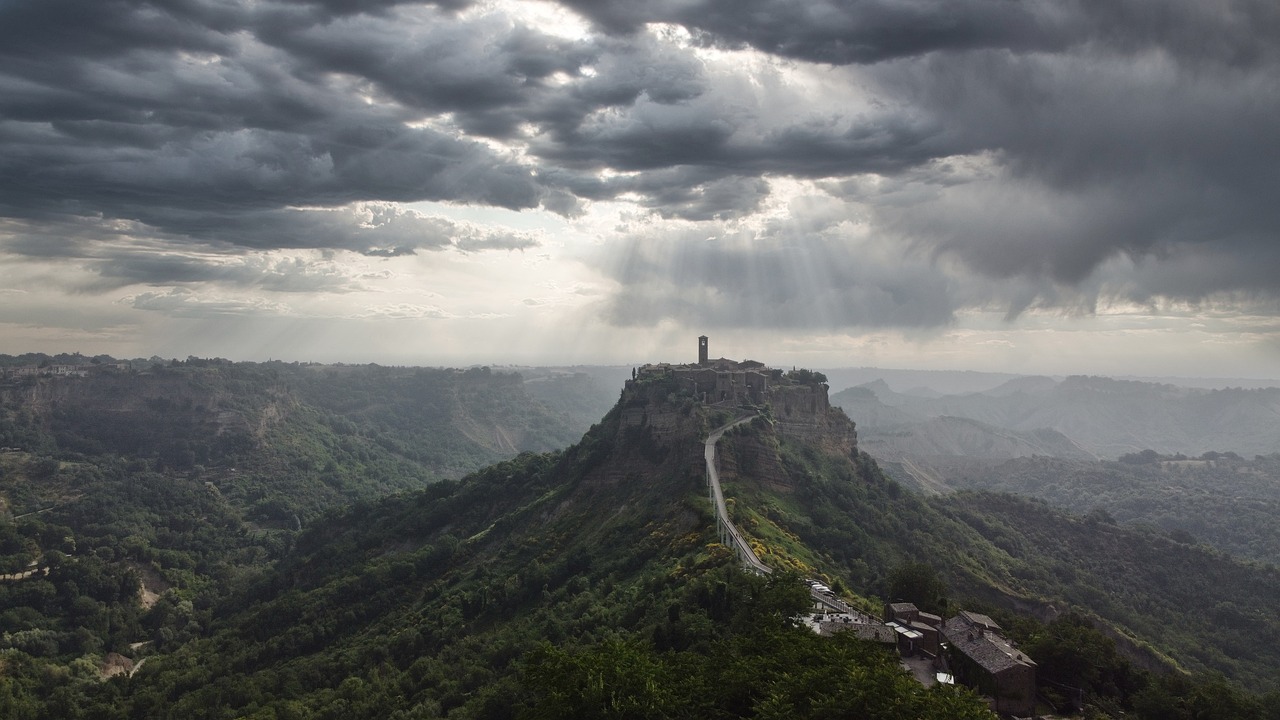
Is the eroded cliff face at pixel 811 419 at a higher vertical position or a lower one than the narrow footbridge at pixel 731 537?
higher

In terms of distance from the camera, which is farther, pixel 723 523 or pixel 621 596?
pixel 723 523

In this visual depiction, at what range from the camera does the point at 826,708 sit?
1123 inches

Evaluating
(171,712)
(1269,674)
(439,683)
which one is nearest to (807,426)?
(1269,674)

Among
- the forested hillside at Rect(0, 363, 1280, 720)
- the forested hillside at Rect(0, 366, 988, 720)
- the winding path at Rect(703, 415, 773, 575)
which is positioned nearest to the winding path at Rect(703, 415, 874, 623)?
the winding path at Rect(703, 415, 773, 575)

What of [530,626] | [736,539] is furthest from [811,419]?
[530,626]

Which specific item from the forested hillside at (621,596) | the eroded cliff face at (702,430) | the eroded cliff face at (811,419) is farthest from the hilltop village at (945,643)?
the eroded cliff face at (811,419)

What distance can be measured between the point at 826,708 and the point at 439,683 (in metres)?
53.1

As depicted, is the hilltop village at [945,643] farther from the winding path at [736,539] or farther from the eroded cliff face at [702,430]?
the eroded cliff face at [702,430]

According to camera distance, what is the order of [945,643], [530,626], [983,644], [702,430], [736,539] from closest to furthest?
[983,644], [945,643], [736,539], [530,626], [702,430]

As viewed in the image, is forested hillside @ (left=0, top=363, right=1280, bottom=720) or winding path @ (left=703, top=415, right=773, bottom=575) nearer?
forested hillside @ (left=0, top=363, right=1280, bottom=720)

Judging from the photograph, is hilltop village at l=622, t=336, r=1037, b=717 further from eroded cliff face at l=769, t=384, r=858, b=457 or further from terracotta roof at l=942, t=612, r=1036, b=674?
eroded cliff face at l=769, t=384, r=858, b=457

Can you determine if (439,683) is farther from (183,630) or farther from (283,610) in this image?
(183,630)

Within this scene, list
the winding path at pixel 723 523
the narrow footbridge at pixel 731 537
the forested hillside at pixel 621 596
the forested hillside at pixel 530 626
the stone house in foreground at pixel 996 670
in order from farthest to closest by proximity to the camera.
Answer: the winding path at pixel 723 523 → the narrow footbridge at pixel 731 537 → the stone house in foreground at pixel 996 670 → the forested hillside at pixel 621 596 → the forested hillside at pixel 530 626

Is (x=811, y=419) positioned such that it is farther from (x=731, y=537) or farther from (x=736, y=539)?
(x=736, y=539)
